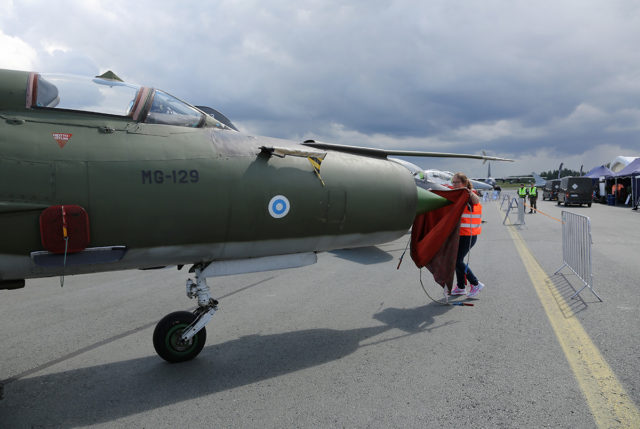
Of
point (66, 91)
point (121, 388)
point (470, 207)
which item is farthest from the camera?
point (470, 207)

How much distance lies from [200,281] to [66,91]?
1.88 m

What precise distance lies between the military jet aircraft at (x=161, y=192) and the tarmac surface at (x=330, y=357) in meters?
0.64

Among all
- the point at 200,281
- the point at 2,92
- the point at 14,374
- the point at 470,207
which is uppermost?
the point at 2,92

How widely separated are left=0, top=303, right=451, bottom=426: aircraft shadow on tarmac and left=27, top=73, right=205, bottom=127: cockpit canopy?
2.17 meters

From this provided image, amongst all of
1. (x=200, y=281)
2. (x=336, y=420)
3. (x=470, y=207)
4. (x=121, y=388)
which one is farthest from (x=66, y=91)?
(x=470, y=207)

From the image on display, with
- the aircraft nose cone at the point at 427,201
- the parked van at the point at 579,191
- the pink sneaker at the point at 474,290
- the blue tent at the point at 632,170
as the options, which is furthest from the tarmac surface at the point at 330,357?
the parked van at the point at 579,191

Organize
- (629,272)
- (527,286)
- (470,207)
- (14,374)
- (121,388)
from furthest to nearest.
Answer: (629,272)
(527,286)
(470,207)
(14,374)
(121,388)

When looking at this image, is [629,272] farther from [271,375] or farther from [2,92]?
[2,92]

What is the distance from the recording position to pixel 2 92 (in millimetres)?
2818

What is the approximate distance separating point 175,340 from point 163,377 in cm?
37

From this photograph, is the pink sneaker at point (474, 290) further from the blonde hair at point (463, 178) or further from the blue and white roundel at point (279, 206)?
the blue and white roundel at point (279, 206)

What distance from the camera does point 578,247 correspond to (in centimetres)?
649

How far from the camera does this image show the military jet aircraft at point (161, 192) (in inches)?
107

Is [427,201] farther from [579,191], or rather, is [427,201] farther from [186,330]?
[579,191]
